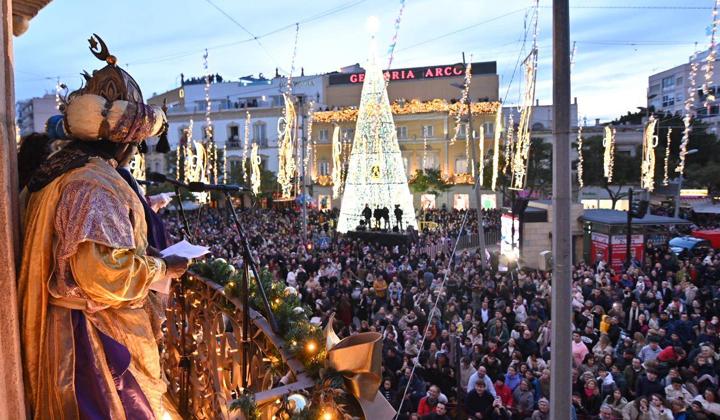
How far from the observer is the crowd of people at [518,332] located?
263 inches

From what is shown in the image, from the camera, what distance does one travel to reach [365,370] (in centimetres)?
224

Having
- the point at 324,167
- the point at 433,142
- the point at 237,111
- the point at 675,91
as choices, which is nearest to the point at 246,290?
the point at 433,142

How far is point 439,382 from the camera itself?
7645 millimetres

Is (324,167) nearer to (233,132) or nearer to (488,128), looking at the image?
(233,132)

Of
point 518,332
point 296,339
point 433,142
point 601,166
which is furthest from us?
point 433,142

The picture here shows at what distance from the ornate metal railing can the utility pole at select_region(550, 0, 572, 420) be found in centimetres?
221

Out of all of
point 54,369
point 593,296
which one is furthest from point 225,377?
point 593,296

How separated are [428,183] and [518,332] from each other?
3249cm

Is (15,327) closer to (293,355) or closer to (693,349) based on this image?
(293,355)

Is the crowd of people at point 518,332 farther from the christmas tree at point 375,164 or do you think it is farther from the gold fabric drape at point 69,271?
the christmas tree at point 375,164

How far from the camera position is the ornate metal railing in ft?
8.78

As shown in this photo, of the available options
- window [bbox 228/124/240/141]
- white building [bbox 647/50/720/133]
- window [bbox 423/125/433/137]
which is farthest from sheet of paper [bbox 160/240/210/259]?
white building [bbox 647/50/720/133]

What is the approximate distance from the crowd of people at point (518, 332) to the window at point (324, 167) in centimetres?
3231

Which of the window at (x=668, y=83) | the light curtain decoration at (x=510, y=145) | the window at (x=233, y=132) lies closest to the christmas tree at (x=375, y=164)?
the light curtain decoration at (x=510, y=145)
